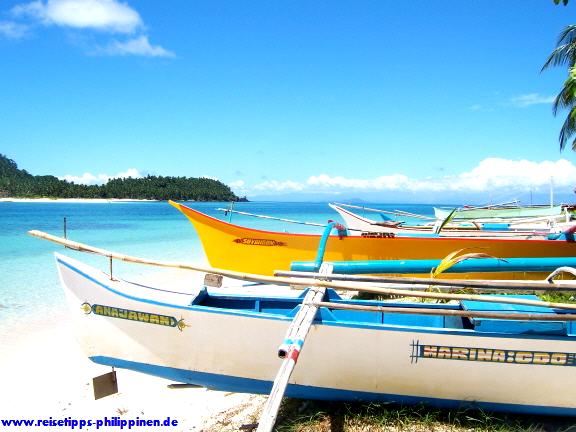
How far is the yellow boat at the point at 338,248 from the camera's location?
7.52 meters

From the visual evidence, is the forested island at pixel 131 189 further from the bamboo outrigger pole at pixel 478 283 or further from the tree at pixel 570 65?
the bamboo outrigger pole at pixel 478 283

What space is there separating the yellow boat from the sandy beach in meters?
3.56

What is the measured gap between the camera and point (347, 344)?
3.32m

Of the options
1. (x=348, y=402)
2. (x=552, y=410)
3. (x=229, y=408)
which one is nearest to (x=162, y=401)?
(x=229, y=408)

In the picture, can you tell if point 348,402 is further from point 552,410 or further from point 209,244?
point 209,244

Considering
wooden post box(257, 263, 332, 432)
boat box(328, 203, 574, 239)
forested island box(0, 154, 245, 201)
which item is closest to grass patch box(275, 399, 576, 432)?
wooden post box(257, 263, 332, 432)

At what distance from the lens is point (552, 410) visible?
3312 millimetres

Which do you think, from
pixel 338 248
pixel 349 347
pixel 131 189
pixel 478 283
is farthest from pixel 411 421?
pixel 131 189

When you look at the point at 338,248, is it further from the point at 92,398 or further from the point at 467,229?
the point at 92,398

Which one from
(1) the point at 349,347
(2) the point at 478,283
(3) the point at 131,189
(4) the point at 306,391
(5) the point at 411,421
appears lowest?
(5) the point at 411,421

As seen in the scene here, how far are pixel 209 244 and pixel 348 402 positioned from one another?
5.82 m

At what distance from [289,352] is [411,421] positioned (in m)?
1.49

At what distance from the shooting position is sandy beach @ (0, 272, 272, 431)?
13.0 feet

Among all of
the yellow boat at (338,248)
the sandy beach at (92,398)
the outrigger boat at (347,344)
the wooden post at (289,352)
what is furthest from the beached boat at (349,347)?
the yellow boat at (338,248)
